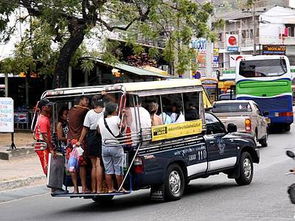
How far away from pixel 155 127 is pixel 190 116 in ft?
4.33

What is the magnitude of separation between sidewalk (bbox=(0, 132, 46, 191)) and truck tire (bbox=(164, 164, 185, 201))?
4717mm

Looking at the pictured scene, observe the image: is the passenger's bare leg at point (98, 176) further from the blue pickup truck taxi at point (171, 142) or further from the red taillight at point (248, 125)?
Answer: the red taillight at point (248, 125)

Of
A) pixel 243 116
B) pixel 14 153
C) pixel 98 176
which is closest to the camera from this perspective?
pixel 98 176

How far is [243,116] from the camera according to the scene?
23.2 m

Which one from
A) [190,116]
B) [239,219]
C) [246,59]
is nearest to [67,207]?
[190,116]

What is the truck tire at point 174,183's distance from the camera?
→ 38.8ft

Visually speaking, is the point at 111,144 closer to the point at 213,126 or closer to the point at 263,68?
the point at 213,126

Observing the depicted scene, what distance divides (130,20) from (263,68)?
33.5 feet

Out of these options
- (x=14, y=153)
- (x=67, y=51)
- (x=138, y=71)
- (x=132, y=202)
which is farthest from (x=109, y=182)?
(x=138, y=71)

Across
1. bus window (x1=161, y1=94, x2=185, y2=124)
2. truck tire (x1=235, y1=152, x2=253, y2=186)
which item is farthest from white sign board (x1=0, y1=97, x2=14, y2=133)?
bus window (x1=161, y1=94, x2=185, y2=124)

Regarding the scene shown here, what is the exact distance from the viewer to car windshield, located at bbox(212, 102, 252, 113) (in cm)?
2403

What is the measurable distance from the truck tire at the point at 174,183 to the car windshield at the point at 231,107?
11.9 meters

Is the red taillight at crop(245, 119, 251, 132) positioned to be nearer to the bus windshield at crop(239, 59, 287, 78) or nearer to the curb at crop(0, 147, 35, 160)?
the curb at crop(0, 147, 35, 160)

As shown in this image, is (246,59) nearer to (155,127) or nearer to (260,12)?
(155,127)
